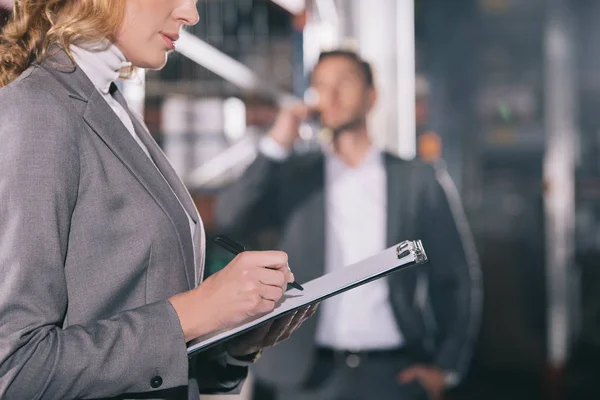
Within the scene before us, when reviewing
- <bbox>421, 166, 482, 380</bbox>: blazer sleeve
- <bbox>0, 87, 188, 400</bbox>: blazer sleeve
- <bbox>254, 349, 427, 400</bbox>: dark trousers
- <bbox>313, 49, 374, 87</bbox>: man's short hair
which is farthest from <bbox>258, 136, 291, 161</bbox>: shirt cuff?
<bbox>0, 87, 188, 400</bbox>: blazer sleeve

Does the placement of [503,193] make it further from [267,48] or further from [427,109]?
[267,48]

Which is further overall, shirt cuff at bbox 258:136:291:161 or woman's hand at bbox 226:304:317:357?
shirt cuff at bbox 258:136:291:161

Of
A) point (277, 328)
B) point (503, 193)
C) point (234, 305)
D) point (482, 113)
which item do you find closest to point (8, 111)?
point (234, 305)

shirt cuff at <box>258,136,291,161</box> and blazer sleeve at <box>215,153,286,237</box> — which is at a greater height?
shirt cuff at <box>258,136,291,161</box>

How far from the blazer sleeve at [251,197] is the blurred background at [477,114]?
0.53ft

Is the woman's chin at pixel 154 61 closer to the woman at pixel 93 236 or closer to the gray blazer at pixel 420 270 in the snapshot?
the woman at pixel 93 236

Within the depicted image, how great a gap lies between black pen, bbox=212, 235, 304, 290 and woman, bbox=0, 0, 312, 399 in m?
0.05

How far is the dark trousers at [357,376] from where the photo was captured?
237 cm

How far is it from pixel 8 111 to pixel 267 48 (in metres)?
3.61

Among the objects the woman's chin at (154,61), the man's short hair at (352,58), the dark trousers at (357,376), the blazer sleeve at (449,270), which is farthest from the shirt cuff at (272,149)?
the woman's chin at (154,61)

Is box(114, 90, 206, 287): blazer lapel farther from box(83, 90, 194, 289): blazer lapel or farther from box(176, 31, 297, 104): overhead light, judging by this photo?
box(176, 31, 297, 104): overhead light

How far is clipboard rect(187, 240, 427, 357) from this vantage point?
94 centimetres

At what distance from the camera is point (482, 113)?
13.1ft

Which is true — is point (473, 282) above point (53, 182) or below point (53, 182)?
below
